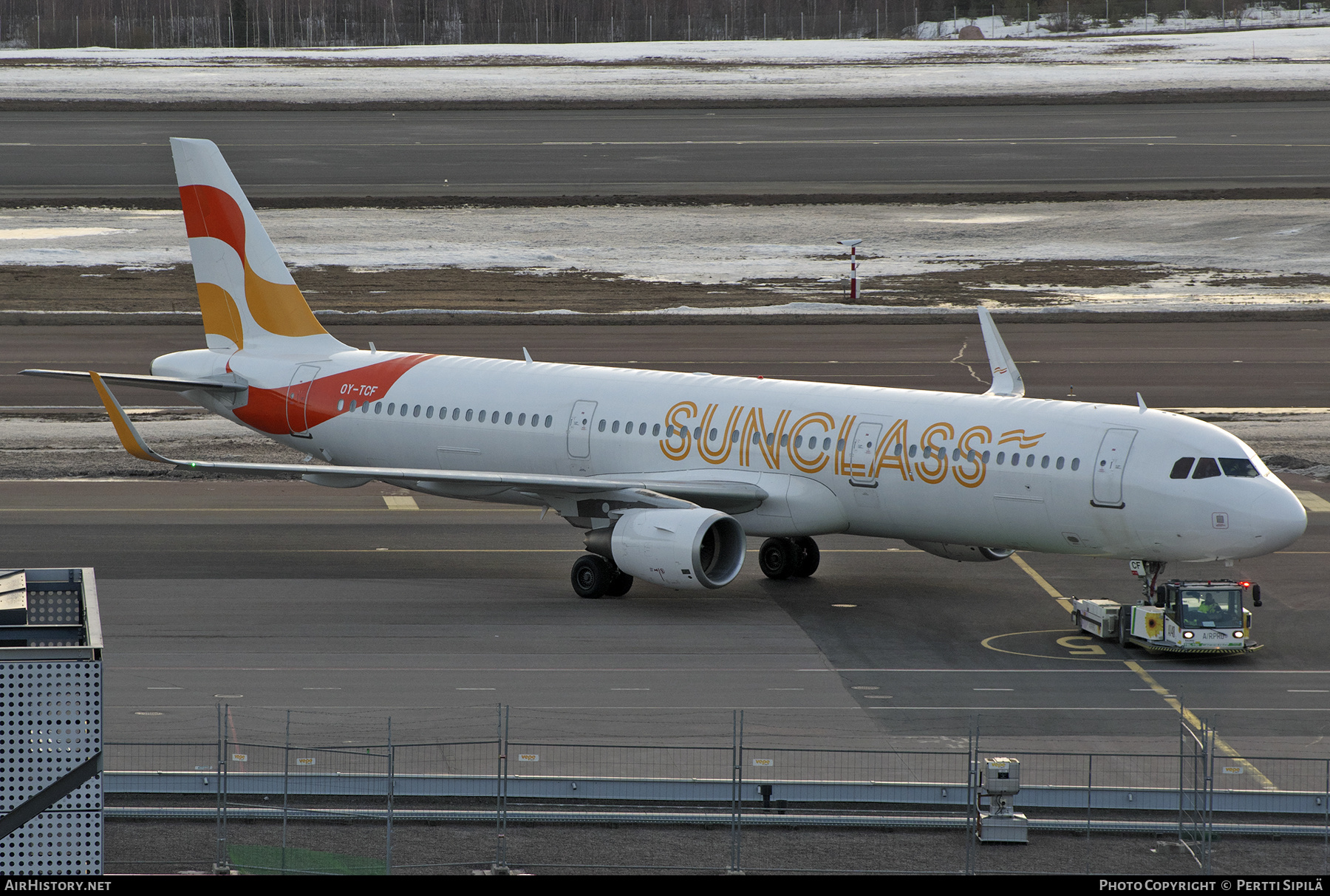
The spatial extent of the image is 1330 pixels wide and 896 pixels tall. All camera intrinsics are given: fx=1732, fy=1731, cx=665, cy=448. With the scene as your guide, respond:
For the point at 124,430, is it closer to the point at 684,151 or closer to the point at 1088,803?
the point at 1088,803

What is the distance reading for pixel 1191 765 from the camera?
974 inches

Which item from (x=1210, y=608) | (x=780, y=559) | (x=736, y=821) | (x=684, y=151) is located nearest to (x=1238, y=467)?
(x=1210, y=608)

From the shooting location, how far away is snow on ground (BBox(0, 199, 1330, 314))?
8725 cm

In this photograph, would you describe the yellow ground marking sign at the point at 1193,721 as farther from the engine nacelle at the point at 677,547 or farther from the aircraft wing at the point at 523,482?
the aircraft wing at the point at 523,482

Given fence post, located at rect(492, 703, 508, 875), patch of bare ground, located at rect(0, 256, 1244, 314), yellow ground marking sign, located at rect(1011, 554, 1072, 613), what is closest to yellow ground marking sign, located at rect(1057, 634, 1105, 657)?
yellow ground marking sign, located at rect(1011, 554, 1072, 613)

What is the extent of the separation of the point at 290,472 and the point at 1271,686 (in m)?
19.1

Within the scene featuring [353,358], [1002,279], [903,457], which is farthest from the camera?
[1002,279]

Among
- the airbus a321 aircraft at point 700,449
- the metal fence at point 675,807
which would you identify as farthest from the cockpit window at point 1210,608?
the metal fence at point 675,807

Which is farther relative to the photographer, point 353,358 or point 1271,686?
point 353,358

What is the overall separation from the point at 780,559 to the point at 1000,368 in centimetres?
656

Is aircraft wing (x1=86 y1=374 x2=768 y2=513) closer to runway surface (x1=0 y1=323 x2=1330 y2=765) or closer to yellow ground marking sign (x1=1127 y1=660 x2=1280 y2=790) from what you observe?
runway surface (x1=0 y1=323 x2=1330 y2=765)

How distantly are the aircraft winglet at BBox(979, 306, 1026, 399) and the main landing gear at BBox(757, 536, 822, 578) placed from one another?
16.8 ft
